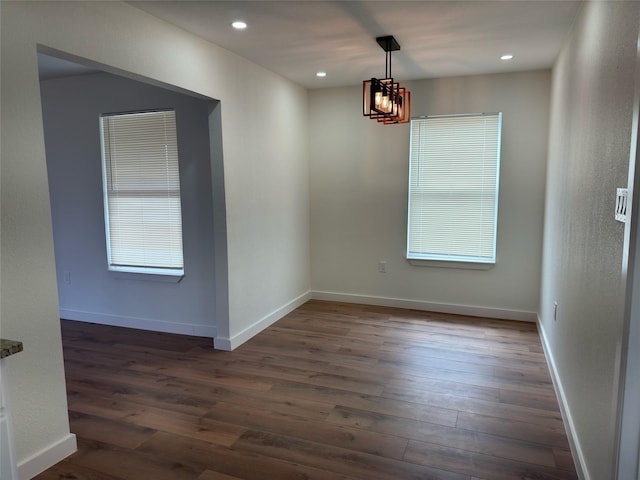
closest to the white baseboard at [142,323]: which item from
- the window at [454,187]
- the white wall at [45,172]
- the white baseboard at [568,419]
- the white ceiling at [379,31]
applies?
the white wall at [45,172]

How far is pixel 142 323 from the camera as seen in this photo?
4.36 m

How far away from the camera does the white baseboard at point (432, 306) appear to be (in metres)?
4.52

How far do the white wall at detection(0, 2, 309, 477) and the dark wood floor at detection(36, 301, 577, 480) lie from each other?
349mm

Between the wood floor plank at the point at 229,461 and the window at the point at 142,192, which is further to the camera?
the window at the point at 142,192

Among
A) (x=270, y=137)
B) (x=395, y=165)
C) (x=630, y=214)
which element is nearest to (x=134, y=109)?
(x=270, y=137)

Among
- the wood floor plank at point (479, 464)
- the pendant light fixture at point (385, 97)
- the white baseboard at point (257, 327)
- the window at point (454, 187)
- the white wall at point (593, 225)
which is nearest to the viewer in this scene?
the white wall at point (593, 225)

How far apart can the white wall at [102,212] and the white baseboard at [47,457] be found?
6.09 feet

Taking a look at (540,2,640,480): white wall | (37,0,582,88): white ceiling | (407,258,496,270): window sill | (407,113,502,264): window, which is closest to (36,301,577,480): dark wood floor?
(540,2,640,480): white wall

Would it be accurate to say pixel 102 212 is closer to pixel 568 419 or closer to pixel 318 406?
pixel 318 406

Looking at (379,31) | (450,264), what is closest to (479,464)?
(450,264)

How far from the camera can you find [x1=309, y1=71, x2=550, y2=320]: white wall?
4320mm

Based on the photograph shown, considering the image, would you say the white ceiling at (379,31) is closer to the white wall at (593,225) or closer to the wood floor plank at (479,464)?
Result: the white wall at (593,225)

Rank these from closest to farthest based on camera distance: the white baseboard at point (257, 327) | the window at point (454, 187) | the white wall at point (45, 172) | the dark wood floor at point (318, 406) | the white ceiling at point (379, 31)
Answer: the white wall at point (45, 172) → the dark wood floor at point (318, 406) → the white ceiling at point (379, 31) → the white baseboard at point (257, 327) → the window at point (454, 187)

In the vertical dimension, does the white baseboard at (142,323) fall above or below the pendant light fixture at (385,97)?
below
